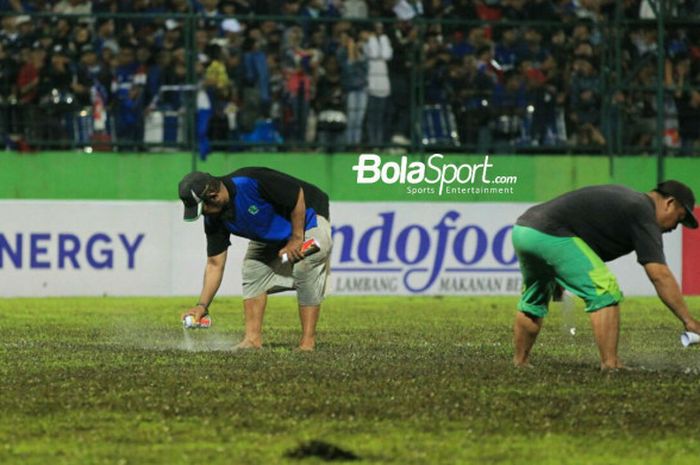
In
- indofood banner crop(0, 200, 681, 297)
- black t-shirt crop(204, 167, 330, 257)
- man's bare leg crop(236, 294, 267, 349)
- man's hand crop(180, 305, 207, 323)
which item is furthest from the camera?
indofood banner crop(0, 200, 681, 297)

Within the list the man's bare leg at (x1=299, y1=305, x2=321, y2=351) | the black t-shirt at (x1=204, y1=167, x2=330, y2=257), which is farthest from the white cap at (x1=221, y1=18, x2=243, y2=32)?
the man's bare leg at (x1=299, y1=305, x2=321, y2=351)

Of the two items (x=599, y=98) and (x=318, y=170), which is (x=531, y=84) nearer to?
(x=599, y=98)

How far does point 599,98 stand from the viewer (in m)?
23.6

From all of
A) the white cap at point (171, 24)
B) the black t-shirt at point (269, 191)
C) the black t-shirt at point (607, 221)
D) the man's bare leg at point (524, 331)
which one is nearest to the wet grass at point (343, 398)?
the man's bare leg at point (524, 331)

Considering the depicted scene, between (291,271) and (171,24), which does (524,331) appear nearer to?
(291,271)

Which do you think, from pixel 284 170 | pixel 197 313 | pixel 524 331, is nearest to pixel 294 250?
pixel 197 313

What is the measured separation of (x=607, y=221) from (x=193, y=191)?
3.27m

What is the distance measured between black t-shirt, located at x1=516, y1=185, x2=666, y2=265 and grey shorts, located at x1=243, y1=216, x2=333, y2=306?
2.22 m

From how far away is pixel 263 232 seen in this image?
538 inches

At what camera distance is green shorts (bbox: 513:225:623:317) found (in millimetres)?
11711

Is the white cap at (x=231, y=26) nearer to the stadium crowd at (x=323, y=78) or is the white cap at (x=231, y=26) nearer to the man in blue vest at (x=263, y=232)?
the stadium crowd at (x=323, y=78)

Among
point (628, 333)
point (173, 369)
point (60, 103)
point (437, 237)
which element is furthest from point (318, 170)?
point (173, 369)

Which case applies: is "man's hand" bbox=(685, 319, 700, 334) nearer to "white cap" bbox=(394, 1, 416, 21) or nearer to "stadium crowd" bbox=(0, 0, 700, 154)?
"stadium crowd" bbox=(0, 0, 700, 154)

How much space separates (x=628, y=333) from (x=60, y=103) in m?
9.09
